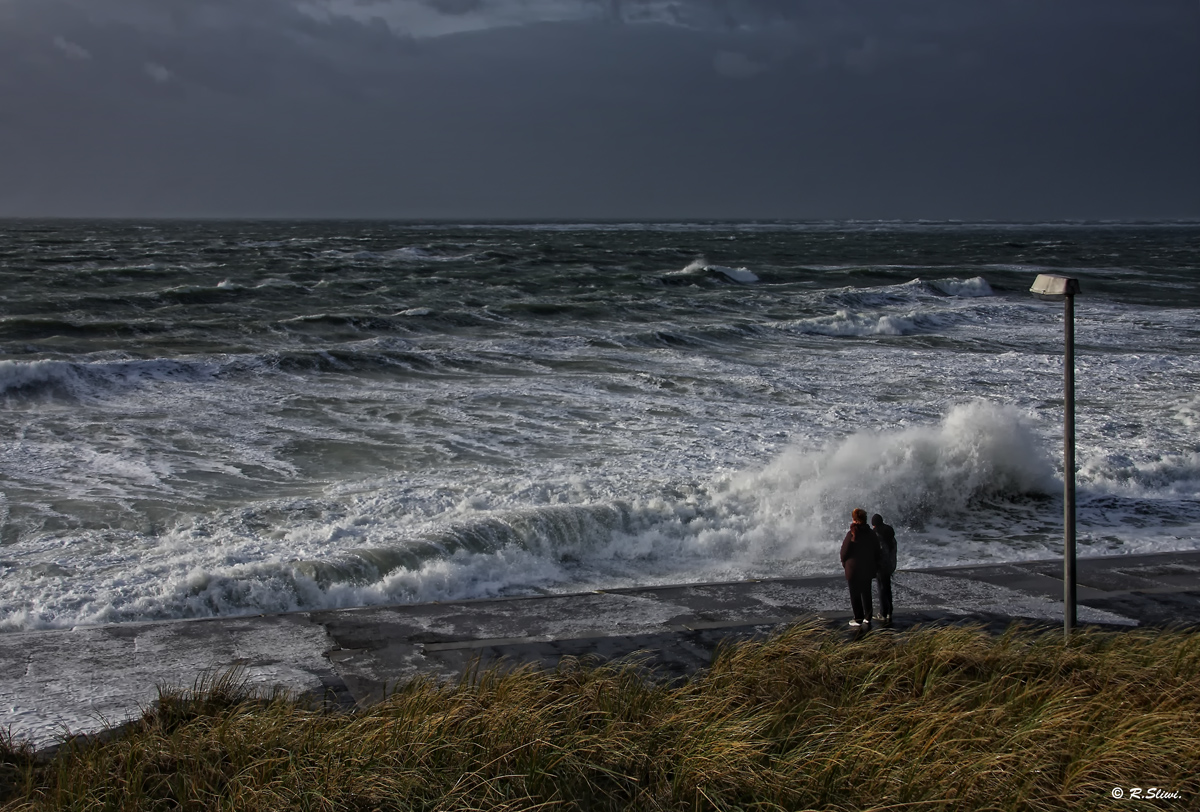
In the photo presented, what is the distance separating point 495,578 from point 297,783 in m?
6.29

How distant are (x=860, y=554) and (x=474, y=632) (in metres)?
3.46

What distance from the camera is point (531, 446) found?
1642 cm

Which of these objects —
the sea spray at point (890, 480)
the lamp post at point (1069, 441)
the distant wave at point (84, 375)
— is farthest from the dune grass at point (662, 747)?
the distant wave at point (84, 375)

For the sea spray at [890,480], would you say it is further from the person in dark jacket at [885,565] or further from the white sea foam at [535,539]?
the person in dark jacket at [885,565]

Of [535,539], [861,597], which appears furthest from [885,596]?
[535,539]

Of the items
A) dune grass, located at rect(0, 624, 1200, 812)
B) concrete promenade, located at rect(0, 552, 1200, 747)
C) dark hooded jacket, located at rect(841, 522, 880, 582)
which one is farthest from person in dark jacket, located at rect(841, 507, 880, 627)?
dune grass, located at rect(0, 624, 1200, 812)

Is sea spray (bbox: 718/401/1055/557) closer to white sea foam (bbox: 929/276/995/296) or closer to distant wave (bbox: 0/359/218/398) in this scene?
distant wave (bbox: 0/359/218/398)

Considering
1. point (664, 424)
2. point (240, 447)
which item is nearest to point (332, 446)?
point (240, 447)

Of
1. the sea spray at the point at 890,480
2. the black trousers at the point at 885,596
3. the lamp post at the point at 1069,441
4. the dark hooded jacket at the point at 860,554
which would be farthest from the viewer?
the sea spray at the point at 890,480

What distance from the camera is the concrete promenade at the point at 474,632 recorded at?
7.74m

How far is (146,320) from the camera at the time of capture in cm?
3173

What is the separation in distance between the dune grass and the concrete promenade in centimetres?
119

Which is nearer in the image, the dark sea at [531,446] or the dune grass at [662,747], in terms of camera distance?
the dune grass at [662,747]

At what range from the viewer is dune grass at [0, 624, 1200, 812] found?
5062 mm
